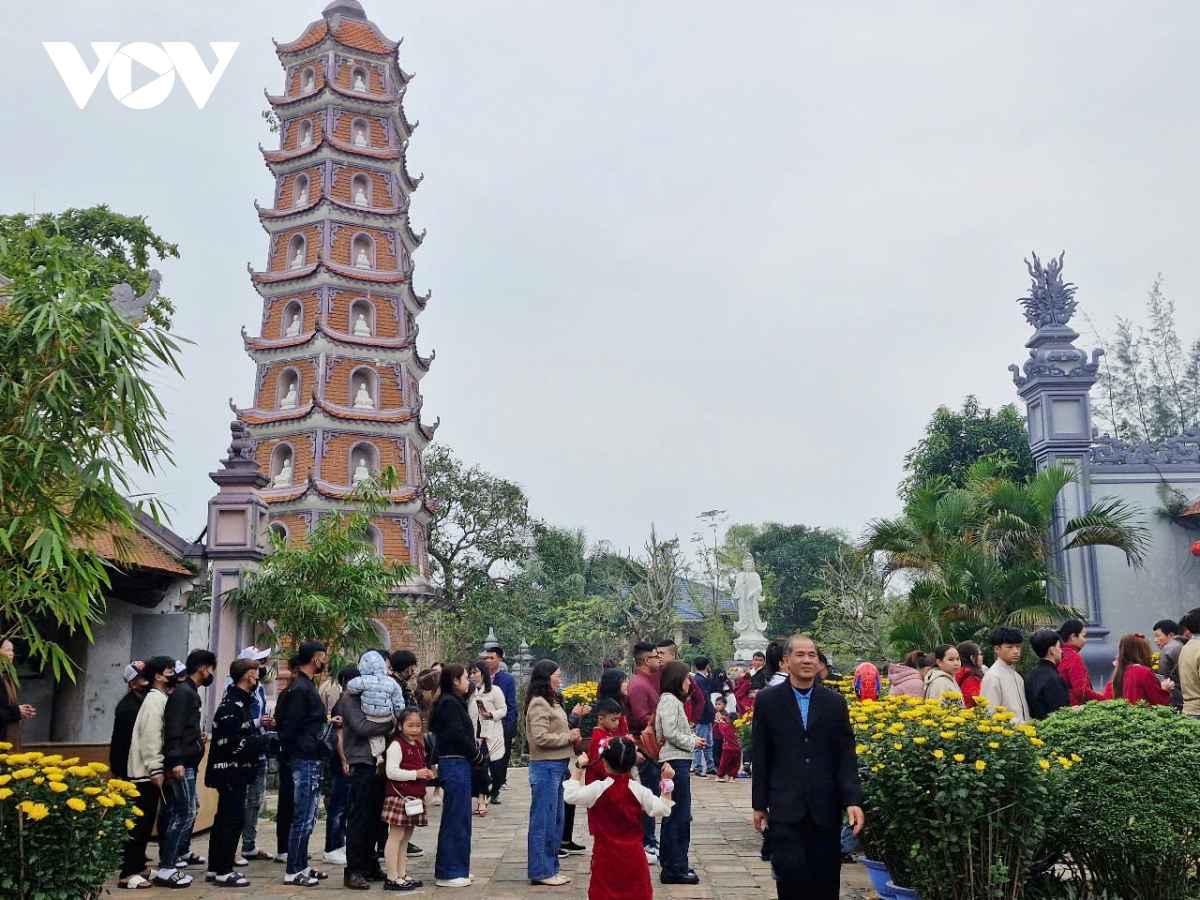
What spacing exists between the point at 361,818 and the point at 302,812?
0.41m

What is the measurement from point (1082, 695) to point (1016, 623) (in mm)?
4856

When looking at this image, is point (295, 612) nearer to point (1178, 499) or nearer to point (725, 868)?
point (725, 868)

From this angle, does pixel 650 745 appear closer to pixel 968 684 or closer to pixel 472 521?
pixel 968 684

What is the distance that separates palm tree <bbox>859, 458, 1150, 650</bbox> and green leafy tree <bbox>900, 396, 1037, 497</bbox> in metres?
12.0

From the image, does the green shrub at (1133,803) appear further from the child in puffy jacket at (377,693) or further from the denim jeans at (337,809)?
the denim jeans at (337,809)

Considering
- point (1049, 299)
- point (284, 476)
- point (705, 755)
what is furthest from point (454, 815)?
point (284, 476)

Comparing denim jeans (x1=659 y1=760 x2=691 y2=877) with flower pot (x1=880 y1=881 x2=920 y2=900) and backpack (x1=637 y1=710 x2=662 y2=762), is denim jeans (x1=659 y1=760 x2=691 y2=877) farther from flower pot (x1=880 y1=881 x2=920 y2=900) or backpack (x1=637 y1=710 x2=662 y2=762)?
flower pot (x1=880 y1=881 x2=920 y2=900)

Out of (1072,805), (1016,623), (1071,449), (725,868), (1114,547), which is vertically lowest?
(725,868)

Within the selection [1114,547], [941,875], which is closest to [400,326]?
[1114,547]

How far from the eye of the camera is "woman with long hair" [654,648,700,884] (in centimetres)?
755

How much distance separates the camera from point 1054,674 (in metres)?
7.39

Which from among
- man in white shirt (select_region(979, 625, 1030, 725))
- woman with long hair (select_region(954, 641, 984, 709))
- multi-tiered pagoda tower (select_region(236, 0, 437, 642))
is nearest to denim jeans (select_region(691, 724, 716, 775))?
woman with long hair (select_region(954, 641, 984, 709))

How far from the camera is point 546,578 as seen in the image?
43.0 meters

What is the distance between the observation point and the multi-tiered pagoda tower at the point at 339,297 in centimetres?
2947
